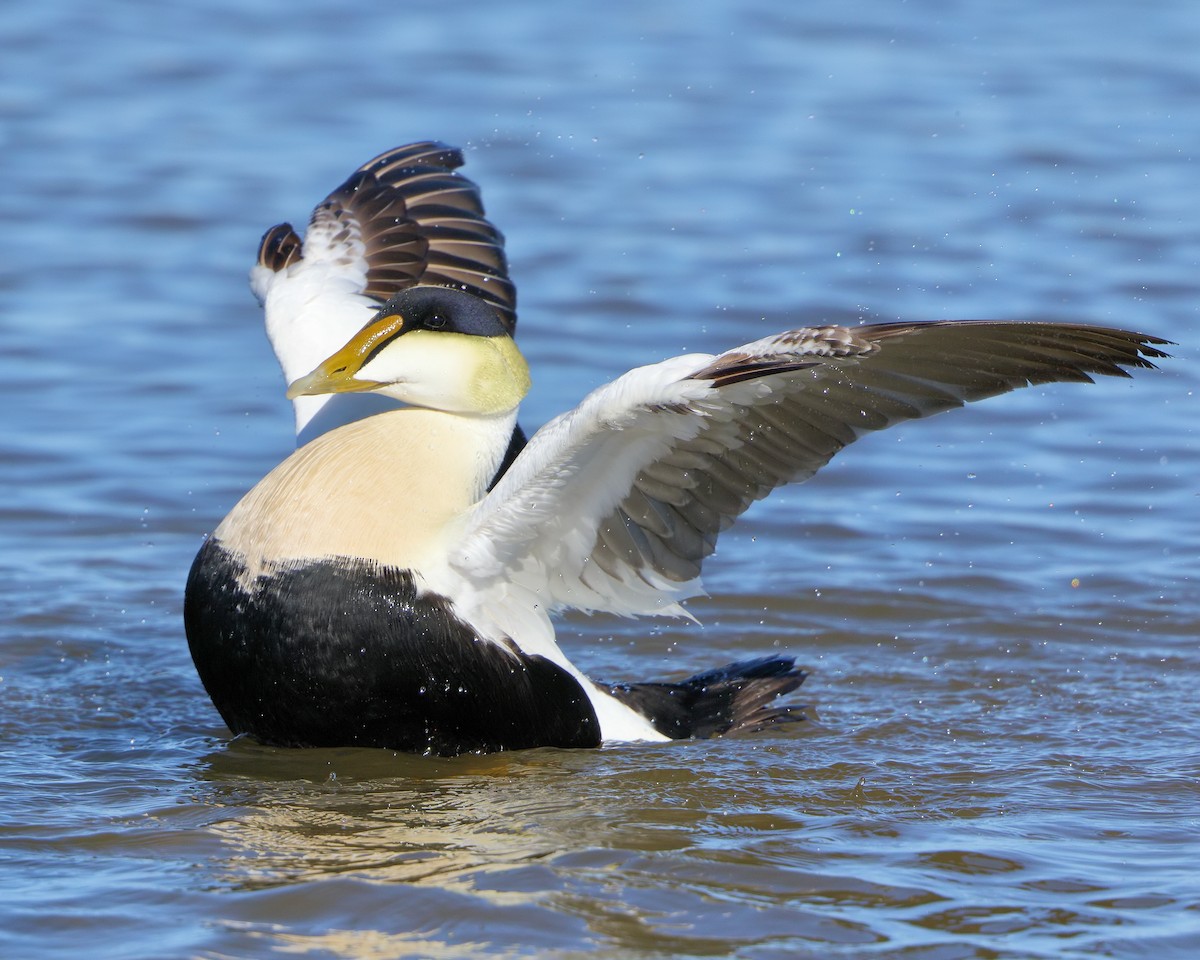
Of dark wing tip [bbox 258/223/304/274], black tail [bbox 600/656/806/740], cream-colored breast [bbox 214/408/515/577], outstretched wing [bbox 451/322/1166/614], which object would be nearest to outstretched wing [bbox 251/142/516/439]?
dark wing tip [bbox 258/223/304/274]

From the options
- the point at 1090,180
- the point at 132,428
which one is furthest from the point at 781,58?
the point at 132,428

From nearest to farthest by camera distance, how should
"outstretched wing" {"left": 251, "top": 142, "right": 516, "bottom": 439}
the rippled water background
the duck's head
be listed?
the rippled water background → the duck's head → "outstretched wing" {"left": 251, "top": 142, "right": 516, "bottom": 439}

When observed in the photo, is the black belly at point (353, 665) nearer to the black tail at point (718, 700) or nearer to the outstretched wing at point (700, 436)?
the outstretched wing at point (700, 436)

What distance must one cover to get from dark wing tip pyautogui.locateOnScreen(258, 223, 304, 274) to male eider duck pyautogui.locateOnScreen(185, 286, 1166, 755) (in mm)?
1475

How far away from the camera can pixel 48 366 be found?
344 inches

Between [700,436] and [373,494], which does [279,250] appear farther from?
[700,436]

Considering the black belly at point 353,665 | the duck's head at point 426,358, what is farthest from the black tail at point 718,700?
the duck's head at point 426,358

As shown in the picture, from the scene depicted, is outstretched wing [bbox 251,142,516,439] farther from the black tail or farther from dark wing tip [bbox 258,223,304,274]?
the black tail

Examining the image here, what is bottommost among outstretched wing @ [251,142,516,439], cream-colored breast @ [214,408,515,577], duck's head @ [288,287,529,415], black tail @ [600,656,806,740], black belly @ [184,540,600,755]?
black tail @ [600,656,806,740]

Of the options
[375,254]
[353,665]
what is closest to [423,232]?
[375,254]

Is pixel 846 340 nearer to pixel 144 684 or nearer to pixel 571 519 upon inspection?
pixel 571 519

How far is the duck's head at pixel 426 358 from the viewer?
16.3ft

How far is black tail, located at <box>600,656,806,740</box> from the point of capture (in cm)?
546

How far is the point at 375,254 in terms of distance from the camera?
656 cm
